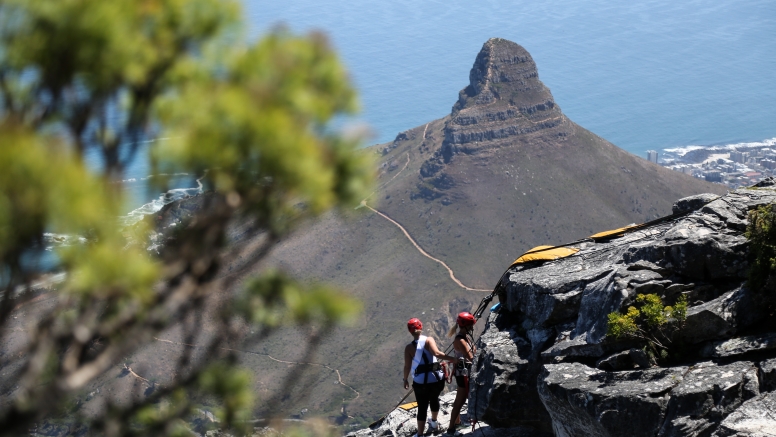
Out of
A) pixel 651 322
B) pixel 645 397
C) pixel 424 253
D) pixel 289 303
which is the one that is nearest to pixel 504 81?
pixel 424 253

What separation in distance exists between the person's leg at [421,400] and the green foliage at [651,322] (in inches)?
131

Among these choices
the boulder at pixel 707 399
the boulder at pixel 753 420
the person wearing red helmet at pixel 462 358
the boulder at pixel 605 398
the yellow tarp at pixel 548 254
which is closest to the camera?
the boulder at pixel 753 420

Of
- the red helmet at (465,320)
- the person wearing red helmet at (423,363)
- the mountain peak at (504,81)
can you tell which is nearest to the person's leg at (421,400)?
the person wearing red helmet at (423,363)

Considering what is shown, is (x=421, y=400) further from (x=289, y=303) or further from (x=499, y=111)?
(x=499, y=111)

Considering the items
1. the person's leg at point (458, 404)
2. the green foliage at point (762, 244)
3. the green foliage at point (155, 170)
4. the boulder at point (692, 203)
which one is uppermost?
the green foliage at point (155, 170)

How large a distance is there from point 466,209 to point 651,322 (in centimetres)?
12901

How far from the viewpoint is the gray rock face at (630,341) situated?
417 inches

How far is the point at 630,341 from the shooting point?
39.2 ft

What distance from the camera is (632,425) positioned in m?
10.7

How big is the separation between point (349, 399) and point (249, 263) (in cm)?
9352

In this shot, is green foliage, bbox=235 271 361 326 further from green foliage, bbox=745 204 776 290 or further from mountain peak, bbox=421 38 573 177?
mountain peak, bbox=421 38 573 177

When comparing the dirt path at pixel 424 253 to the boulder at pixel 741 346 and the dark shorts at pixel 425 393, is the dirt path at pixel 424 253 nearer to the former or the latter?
the dark shorts at pixel 425 393

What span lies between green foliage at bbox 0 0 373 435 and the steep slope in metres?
89.6

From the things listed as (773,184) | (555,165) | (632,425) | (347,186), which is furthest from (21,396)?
(555,165)
